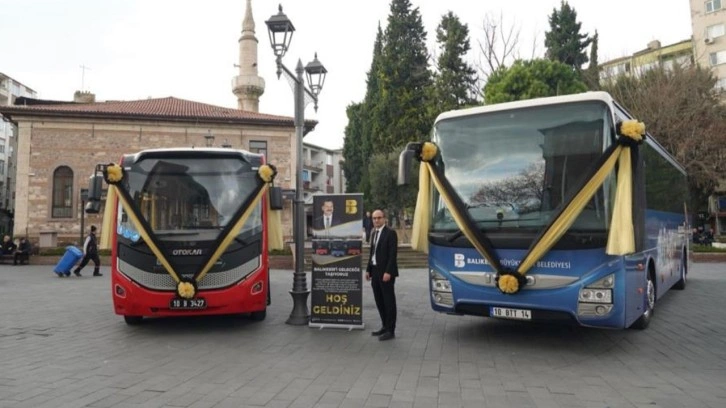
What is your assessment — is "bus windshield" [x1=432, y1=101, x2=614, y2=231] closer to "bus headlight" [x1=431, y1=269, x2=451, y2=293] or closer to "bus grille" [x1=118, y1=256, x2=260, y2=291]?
"bus headlight" [x1=431, y1=269, x2=451, y2=293]

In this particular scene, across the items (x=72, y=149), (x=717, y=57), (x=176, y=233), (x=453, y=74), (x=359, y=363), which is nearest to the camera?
(x=359, y=363)

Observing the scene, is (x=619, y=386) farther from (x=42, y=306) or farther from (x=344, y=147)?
(x=344, y=147)

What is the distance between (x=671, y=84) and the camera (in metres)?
27.2

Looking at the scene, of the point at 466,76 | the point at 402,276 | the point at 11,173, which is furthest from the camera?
the point at 11,173

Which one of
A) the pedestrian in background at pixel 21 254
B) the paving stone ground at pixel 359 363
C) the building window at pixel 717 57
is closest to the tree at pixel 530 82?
the paving stone ground at pixel 359 363

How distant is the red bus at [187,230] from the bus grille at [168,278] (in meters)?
0.01

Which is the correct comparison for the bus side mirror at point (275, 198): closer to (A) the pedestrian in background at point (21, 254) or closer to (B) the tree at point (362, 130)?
(A) the pedestrian in background at point (21, 254)

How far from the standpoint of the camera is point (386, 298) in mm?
6855

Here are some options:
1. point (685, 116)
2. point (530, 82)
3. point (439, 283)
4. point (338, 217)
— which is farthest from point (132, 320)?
point (685, 116)

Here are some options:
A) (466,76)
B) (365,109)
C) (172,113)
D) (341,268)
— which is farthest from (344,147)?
(341,268)

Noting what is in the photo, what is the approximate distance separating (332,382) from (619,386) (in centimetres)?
290

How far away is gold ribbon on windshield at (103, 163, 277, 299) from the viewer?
7.03 meters

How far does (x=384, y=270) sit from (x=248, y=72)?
37.3 meters

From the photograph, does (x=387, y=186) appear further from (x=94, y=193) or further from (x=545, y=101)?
(x=545, y=101)
